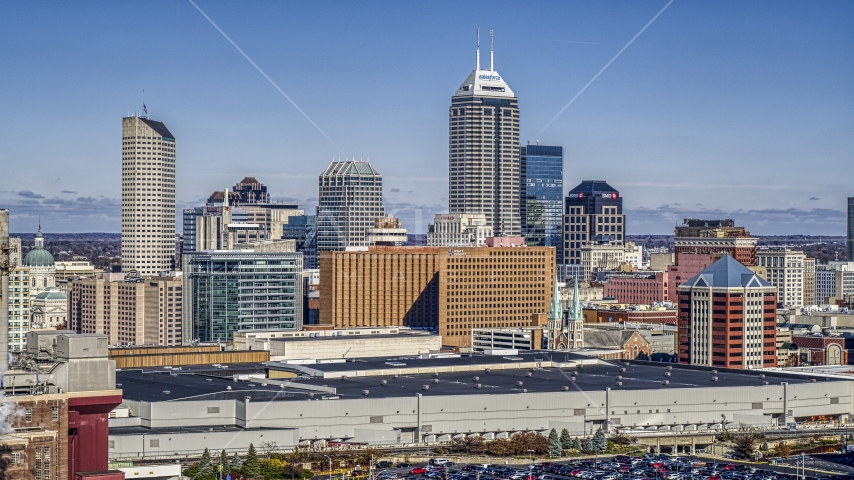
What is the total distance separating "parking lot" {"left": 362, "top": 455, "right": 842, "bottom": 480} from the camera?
81.9 metres

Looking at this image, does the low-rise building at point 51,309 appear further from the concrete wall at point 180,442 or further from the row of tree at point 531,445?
the concrete wall at point 180,442

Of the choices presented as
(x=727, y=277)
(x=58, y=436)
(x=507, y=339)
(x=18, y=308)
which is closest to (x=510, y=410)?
(x=18, y=308)

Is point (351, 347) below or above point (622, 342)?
below

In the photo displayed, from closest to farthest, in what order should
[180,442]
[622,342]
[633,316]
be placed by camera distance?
[180,442], [622,342], [633,316]

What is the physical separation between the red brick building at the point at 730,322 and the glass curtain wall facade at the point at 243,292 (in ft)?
140

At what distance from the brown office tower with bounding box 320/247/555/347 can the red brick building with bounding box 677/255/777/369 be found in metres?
34.9

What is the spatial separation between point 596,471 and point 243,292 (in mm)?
80958

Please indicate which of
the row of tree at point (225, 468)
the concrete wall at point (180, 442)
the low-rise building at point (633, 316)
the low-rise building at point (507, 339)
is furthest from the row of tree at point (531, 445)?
the low-rise building at point (633, 316)

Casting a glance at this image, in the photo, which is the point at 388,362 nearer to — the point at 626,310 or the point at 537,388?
the point at 537,388

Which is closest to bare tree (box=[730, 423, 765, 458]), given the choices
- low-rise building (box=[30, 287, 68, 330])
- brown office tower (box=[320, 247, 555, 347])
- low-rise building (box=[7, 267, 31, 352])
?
low-rise building (box=[7, 267, 31, 352])

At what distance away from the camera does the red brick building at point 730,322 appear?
433ft

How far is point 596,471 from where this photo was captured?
8338 centimetres

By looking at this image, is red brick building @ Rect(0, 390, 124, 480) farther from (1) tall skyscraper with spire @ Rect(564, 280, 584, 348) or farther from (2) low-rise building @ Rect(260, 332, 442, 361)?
(1) tall skyscraper with spire @ Rect(564, 280, 584, 348)

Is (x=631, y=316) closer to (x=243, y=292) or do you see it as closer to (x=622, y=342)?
(x=622, y=342)
